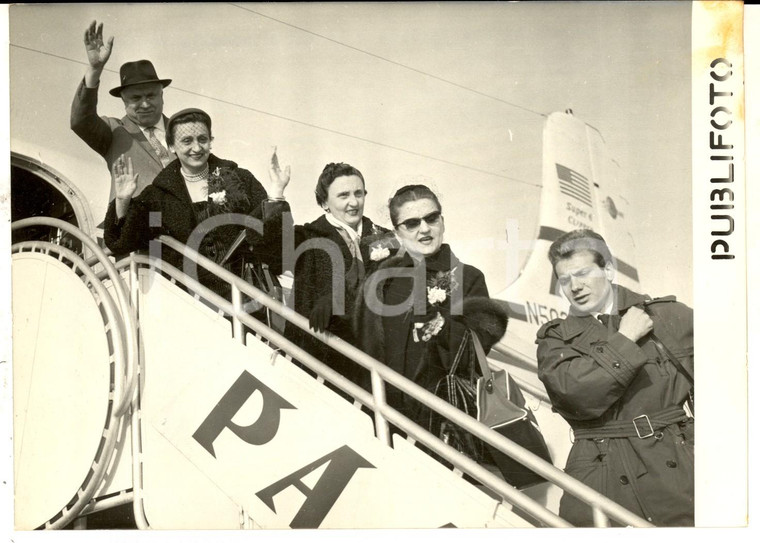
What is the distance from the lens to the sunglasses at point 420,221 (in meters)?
3.66

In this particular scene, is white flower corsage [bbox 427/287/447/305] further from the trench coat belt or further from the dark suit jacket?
the dark suit jacket

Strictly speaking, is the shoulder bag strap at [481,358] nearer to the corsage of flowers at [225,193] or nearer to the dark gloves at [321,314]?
the dark gloves at [321,314]

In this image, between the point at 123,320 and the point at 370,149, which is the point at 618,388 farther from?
the point at 123,320

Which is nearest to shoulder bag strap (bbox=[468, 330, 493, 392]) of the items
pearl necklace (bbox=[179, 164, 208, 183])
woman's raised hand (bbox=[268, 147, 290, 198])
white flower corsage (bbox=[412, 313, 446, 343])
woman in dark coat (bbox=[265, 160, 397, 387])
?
white flower corsage (bbox=[412, 313, 446, 343])

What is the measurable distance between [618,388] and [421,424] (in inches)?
32.2

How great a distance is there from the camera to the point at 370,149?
3680 millimetres

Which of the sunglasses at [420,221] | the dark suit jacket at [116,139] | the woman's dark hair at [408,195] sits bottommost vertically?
the sunglasses at [420,221]

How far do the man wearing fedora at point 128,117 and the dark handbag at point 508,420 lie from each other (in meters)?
1.67

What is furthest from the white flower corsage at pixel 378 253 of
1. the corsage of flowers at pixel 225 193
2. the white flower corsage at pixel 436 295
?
the corsage of flowers at pixel 225 193

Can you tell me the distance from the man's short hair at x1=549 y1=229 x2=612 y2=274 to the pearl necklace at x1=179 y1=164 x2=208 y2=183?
1510mm

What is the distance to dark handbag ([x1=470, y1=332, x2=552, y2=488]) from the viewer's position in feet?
11.7

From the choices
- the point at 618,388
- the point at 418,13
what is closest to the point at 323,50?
the point at 418,13

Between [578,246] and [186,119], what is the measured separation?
5.77 ft

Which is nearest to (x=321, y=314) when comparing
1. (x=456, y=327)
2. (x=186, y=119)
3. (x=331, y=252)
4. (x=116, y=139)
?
(x=331, y=252)
